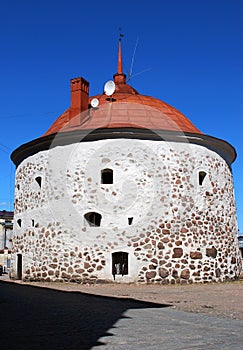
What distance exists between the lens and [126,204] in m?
15.4

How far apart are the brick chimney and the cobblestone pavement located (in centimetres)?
997

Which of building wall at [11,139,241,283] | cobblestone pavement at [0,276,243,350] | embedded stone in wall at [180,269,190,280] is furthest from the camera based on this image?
embedded stone in wall at [180,269,190,280]

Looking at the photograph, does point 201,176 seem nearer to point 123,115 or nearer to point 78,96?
point 123,115

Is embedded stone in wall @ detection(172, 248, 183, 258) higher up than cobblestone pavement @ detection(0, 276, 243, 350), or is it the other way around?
embedded stone in wall @ detection(172, 248, 183, 258)

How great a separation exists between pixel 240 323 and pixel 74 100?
43.6 feet

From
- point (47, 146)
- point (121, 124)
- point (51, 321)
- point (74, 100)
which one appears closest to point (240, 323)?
point (51, 321)

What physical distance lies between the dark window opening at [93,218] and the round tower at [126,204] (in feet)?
0.18

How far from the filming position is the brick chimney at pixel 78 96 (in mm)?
17688

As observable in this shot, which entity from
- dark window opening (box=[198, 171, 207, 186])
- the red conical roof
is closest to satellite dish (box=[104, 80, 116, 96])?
the red conical roof

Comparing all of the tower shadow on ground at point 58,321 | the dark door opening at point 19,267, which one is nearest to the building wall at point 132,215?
the dark door opening at point 19,267

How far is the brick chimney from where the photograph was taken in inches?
696

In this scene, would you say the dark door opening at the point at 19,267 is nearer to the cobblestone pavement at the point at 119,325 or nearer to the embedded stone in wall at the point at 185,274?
the embedded stone in wall at the point at 185,274

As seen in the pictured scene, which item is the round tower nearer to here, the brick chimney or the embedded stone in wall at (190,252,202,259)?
the embedded stone in wall at (190,252,202,259)

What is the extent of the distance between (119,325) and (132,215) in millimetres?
9295
